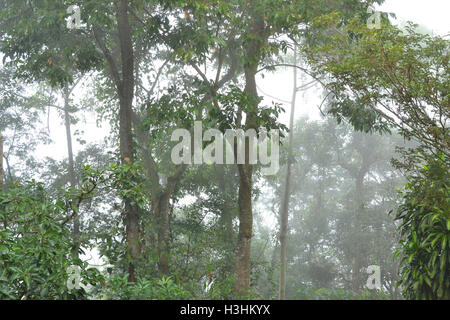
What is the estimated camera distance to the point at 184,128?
31.0ft

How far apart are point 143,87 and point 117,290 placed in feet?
23.3

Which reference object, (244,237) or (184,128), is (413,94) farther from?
(184,128)

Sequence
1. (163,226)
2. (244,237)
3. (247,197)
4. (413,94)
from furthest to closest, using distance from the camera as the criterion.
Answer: (163,226) < (247,197) < (244,237) < (413,94)

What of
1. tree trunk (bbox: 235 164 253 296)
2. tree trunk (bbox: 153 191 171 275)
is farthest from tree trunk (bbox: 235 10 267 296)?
tree trunk (bbox: 153 191 171 275)

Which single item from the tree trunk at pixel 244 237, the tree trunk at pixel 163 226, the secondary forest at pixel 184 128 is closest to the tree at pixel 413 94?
the secondary forest at pixel 184 128

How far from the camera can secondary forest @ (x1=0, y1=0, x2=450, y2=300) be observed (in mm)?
5141

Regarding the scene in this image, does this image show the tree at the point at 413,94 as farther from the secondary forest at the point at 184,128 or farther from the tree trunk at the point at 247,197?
the tree trunk at the point at 247,197

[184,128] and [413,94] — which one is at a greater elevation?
[184,128]

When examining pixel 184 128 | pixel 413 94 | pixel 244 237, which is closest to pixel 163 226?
pixel 184 128

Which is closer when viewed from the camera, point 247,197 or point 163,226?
point 247,197

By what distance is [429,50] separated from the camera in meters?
5.77

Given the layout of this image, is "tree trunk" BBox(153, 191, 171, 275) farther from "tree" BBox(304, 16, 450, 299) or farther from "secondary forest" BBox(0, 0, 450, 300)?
"tree" BBox(304, 16, 450, 299)
